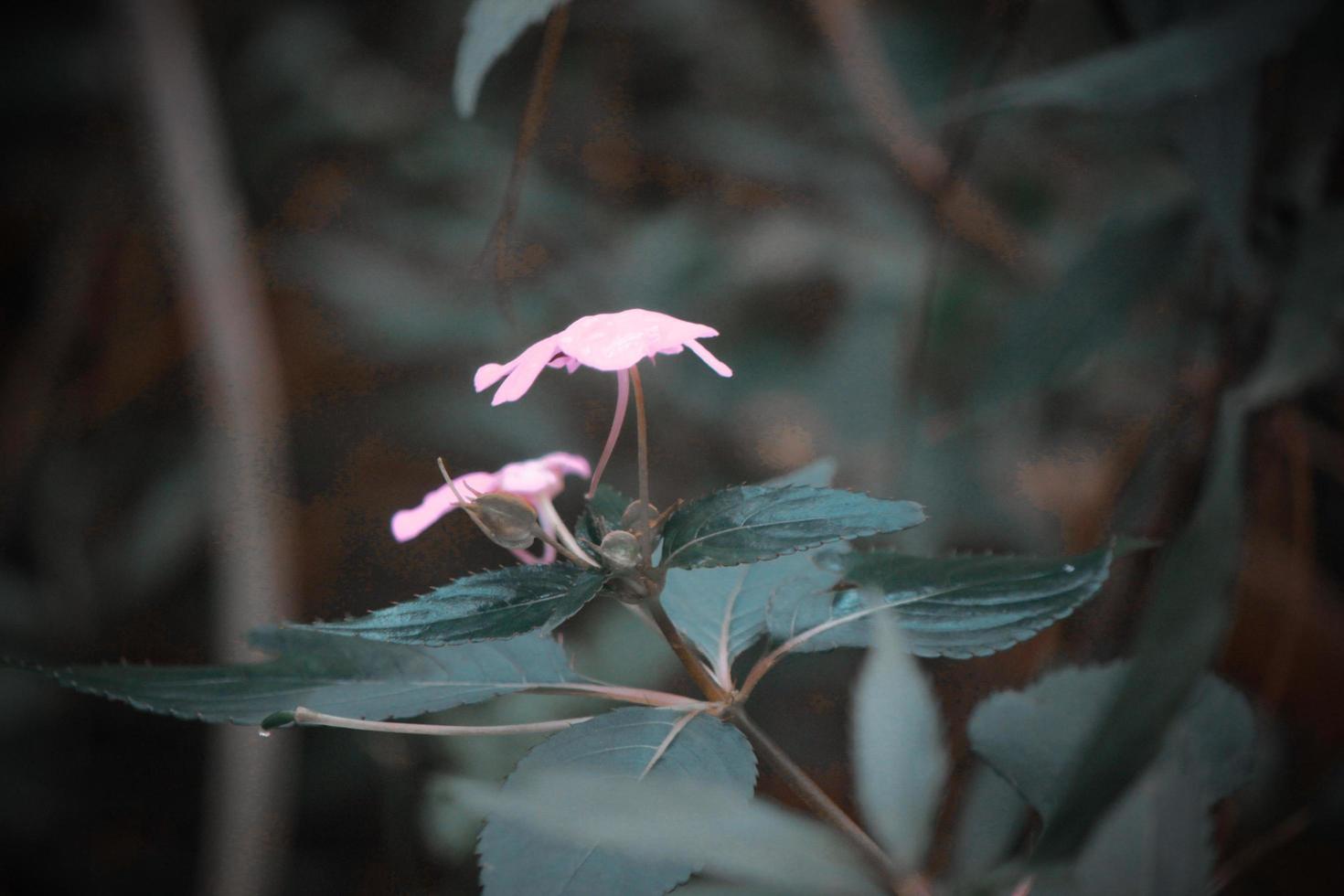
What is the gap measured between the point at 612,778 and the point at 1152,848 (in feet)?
0.67

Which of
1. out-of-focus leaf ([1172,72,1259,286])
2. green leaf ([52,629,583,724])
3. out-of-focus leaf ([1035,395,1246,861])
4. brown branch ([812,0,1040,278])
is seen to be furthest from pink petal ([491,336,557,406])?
brown branch ([812,0,1040,278])

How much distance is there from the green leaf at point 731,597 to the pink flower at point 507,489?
62mm

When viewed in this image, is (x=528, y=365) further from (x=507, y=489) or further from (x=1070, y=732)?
(x=1070, y=732)

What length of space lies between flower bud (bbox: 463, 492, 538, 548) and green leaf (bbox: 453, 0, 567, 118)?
209 mm

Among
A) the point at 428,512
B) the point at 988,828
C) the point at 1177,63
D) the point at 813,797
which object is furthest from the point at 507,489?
the point at 1177,63

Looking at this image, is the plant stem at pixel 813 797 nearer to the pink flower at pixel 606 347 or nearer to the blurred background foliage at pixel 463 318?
the pink flower at pixel 606 347

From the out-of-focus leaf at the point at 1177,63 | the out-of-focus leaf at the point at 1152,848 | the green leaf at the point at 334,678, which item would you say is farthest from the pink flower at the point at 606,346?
the out-of-focus leaf at the point at 1177,63

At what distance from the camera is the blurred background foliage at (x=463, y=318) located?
115 centimetres

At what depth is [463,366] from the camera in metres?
1.44

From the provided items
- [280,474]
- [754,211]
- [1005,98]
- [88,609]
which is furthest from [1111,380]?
[88,609]

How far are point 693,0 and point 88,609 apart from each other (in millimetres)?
1250

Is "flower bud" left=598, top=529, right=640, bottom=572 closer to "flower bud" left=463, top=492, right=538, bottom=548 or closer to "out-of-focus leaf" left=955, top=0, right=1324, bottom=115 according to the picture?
"flower bud" left=463, top=492, right=538, bottom=548

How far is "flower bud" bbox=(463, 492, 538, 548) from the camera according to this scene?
0.33 metres

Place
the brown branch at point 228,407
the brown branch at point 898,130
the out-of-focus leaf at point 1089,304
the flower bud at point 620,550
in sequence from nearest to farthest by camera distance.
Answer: the flower bud at point 620,550, the out-of-focus leaf at point 1089,304, the brown branch at point 228,407, the brown branch at point 898,130
